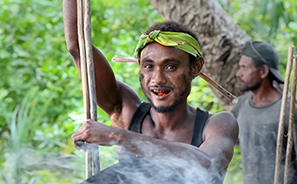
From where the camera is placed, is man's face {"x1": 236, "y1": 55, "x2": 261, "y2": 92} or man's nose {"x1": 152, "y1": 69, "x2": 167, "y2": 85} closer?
man's nose {"x1": 152, "y1": 69, "x2": 167, "y2": 85}

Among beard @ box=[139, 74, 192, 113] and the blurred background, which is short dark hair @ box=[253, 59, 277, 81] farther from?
beard @ box=[139, 74, 192, 113]

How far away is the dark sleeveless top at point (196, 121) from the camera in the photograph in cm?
154

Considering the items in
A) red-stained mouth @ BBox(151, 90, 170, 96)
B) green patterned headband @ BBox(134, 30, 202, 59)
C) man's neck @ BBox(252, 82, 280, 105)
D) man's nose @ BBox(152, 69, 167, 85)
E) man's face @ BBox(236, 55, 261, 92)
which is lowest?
man's neck @ BBox(252, 82, 280, 105)

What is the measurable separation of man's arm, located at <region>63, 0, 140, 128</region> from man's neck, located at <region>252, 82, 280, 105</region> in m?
1.81

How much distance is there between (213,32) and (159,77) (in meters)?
1.90

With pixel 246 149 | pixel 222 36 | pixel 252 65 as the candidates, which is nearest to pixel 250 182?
pixel 246 149

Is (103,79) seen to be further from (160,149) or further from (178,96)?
(160,149)

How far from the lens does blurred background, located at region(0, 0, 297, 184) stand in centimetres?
395

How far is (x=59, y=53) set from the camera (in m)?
4.61

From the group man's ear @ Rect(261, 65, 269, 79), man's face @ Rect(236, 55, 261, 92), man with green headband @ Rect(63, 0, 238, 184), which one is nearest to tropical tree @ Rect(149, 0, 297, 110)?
man's face @ Rect(236, 55, 261, 92)

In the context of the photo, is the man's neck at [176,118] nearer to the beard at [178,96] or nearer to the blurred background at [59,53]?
the beard at [178,96]

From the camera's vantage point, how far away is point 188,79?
4.97 ft

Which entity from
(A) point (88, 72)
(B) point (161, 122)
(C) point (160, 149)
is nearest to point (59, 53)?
(B) point (161, 122)

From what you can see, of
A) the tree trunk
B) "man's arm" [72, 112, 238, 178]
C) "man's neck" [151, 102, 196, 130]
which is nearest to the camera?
"man's arm" [72, 112, 238, 178]
